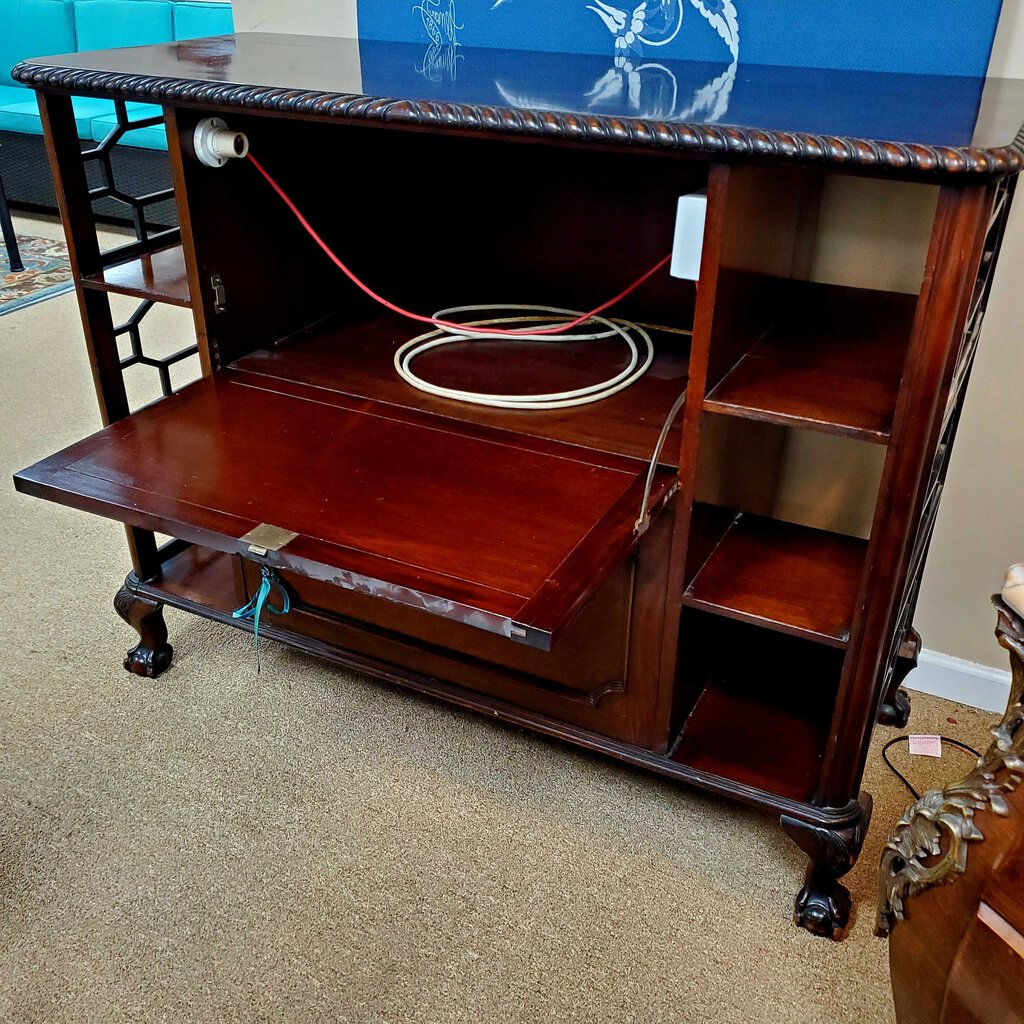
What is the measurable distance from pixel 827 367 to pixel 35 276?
3.19 m

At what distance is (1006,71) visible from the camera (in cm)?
123

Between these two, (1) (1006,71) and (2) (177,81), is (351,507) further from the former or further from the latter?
(1) (1006,71)

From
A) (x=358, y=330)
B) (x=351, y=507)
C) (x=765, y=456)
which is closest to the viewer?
(x=351, y=507)

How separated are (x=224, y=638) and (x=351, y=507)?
2.73 feet

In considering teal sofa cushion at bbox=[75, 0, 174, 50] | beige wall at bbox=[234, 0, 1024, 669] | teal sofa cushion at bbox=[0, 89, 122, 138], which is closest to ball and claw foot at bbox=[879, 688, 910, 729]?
beige wall at bbox=[234, 0, 1024, 669]

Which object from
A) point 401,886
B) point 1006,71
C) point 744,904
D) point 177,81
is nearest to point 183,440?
point 177,81

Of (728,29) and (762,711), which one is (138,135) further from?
(762,711)

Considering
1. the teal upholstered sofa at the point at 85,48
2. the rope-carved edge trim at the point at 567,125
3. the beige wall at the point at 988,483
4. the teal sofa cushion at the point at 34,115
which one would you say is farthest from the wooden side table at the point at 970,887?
the teal sofa cushion at the point at 34,115

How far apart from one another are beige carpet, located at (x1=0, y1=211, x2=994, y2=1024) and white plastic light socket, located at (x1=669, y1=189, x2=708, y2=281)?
786 mm

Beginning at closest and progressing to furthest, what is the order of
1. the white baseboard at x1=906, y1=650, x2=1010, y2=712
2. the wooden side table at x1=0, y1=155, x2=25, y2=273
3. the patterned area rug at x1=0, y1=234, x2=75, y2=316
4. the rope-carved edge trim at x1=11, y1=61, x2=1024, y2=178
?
the rope-carved edge trim at x1=11, y1=61, x2=1024, y2=178 → the white baseboard at x1=906, y1=650, x2=1010, y2=712 → the patterned area rug at x1=0, y1=234, x2=75, y2=316 → the wooden side table at x1=0, y1=155, x2=25, y2=273

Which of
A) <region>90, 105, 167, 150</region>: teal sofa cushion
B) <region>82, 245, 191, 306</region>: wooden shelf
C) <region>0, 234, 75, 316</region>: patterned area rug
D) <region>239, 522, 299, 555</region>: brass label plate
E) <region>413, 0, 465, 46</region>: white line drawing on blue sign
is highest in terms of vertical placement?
<region>413, 0, 465, 46</region>: white line drawing on blue sign

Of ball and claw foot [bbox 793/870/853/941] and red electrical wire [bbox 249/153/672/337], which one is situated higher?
red electrical wire [bbox 249/153/672/337]

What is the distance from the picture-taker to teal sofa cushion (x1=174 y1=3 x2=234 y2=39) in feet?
12.2

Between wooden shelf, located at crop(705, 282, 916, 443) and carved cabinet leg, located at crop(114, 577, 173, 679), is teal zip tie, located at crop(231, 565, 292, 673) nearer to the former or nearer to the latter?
carved cabinet leg, located at crop(114, 577, 173, 679)
